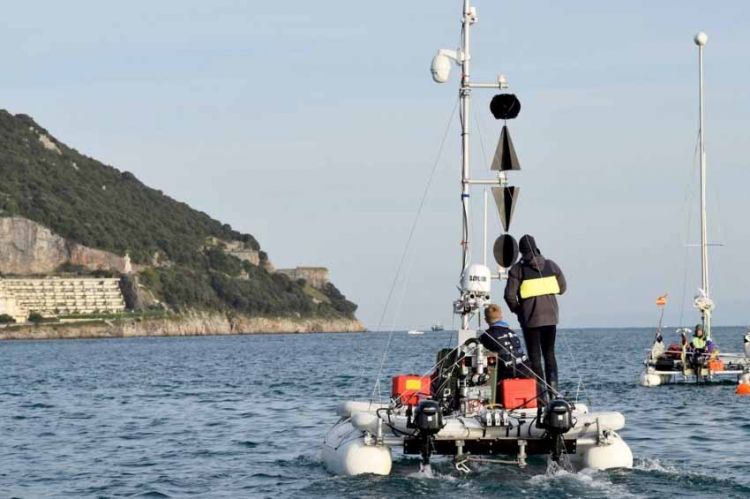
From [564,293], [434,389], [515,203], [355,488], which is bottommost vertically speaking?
[355,488]

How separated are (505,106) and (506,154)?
30.7 inches

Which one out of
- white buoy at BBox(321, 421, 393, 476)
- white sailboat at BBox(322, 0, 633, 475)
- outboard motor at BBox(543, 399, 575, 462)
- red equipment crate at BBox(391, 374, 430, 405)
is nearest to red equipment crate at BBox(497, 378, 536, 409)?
white sailboat at BBox(322, 0, 633, 475)

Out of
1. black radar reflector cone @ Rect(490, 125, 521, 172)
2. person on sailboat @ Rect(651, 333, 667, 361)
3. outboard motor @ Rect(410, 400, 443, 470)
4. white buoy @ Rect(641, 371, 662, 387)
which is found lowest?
outboard motor @ Rect(410, 400, 443, 470)

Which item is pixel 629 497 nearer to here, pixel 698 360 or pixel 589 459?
pixel 589 459

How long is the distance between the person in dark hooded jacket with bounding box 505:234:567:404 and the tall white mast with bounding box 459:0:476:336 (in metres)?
0.95

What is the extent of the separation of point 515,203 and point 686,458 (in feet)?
19.9

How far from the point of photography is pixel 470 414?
2127 centimetres

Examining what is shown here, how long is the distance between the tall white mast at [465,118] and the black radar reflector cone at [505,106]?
611 mm

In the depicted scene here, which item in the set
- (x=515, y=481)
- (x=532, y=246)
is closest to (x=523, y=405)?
(x=515, y=481)

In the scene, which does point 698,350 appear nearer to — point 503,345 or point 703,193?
point 703,193

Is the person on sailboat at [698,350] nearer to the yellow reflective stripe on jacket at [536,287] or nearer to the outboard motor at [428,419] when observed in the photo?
the yellow reflective stripe on jacket at [536,287]

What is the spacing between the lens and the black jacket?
73.9 ft

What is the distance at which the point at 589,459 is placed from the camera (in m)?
20.9

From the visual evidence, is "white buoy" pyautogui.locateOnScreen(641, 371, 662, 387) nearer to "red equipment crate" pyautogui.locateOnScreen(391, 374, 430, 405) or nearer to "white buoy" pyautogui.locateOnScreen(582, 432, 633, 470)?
"red equipment crate" pyautogui.locateOnScreen(391, 374, 430, 405)
